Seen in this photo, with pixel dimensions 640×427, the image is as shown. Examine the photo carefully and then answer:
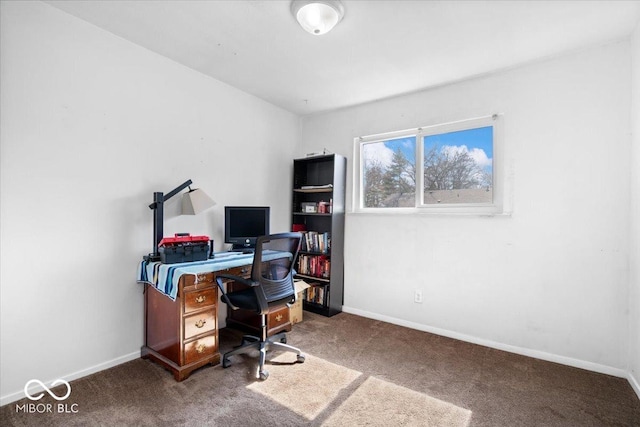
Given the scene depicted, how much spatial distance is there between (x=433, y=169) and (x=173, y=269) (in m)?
2.66

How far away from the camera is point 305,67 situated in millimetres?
2756

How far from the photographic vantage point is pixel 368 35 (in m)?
2.24

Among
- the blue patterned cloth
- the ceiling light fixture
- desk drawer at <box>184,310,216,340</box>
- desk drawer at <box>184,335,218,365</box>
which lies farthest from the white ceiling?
desk drawer at <box>184,335,218,365</box>

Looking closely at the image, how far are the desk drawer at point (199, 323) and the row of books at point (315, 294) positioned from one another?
1510mm

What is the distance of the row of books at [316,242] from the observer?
143 inches

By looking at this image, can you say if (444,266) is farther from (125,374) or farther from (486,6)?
(125,374)

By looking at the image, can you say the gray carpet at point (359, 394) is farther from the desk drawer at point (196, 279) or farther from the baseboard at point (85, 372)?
the desk drawer at point (196, 279)

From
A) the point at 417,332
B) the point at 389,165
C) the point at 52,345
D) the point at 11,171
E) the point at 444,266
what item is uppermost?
the point at 389,165

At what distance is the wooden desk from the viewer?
84.3 inches

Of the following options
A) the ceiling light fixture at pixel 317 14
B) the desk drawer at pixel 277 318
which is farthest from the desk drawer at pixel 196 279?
the ceiling light fixture at pixel 317 14

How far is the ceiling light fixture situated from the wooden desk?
184cm

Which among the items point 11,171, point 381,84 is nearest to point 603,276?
point 381,84

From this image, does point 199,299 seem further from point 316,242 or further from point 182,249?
point 316,242

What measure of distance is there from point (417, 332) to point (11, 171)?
3526 mm
